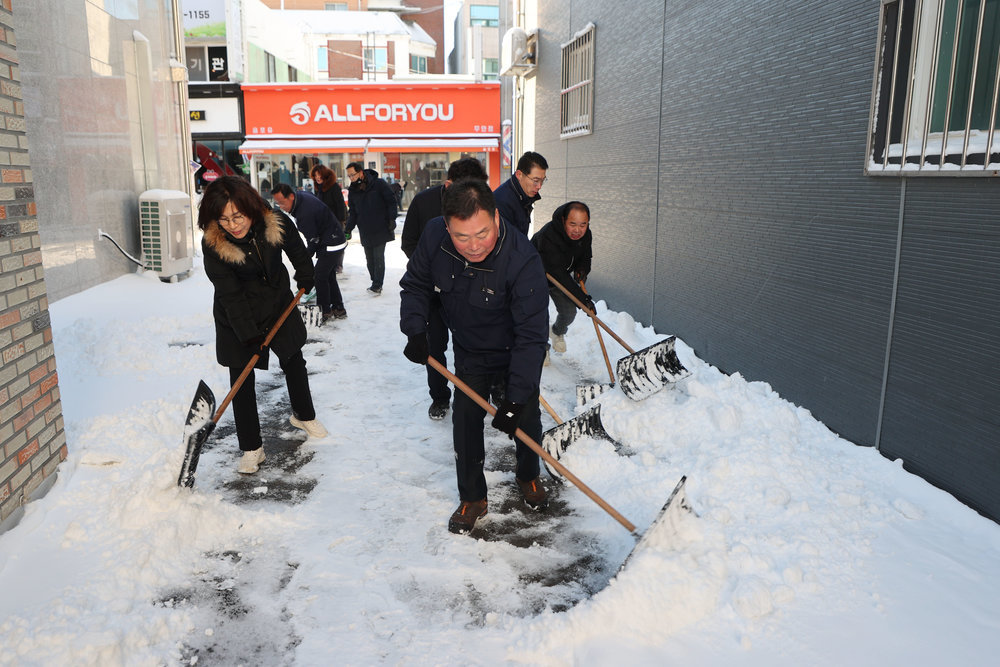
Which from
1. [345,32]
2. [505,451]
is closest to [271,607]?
[505,451]

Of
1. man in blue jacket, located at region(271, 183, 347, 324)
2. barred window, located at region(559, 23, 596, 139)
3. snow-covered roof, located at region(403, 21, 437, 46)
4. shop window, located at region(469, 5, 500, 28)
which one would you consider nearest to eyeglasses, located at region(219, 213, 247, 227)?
man in blue jacket, located at region(271, 183, 347, 324)

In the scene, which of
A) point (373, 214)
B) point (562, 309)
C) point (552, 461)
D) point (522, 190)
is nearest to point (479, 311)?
point (552, 461)

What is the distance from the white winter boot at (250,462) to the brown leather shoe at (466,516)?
1.34 meters

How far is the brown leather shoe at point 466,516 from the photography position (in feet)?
12.0

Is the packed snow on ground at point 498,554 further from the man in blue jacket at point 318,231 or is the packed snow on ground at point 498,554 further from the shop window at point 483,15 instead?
the shop window at point 483,15

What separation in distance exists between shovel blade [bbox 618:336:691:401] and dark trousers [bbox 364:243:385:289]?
5.72 meters

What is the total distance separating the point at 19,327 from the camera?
3477 millimetres

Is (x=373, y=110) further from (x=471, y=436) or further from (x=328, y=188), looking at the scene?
(x=471, y=436)

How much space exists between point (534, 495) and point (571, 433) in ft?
2.04

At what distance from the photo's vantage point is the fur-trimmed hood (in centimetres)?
398

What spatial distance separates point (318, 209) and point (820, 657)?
7.23 meters

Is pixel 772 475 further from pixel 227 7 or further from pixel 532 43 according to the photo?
pixel 227 7

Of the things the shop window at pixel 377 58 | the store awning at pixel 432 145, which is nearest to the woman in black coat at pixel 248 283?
the store awning at pixel 432 145

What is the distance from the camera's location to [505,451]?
4.75 m
